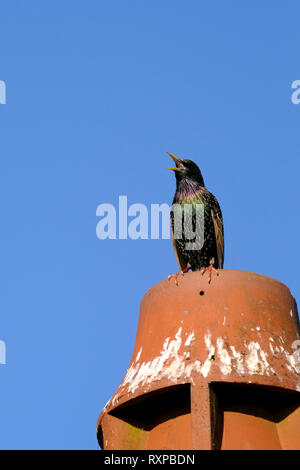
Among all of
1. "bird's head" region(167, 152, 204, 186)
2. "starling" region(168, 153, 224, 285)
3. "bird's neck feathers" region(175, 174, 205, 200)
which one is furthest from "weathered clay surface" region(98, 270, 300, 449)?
"bird's head" region(167, 152, 204, 186)

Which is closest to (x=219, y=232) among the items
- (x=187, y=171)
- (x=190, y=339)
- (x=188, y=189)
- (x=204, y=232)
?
(x=204, y=232)

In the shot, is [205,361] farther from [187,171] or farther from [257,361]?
[187,171]

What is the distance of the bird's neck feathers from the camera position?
10.4 metres

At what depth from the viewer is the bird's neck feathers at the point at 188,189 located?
10422 mm

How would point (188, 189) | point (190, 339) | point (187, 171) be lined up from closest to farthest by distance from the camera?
point (190, 339)
point (188, 189)
point (187, 171)

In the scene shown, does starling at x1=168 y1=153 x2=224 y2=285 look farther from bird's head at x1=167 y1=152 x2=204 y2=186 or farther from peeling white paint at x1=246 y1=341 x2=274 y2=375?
peeling white paint at x1=246 y1=341 x2=274 y2=375

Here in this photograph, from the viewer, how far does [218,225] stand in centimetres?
1018

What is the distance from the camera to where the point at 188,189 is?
1048 cm

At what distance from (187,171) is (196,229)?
0.78 meters

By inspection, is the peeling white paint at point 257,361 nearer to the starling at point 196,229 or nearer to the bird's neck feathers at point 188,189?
the starling at point 196,229
